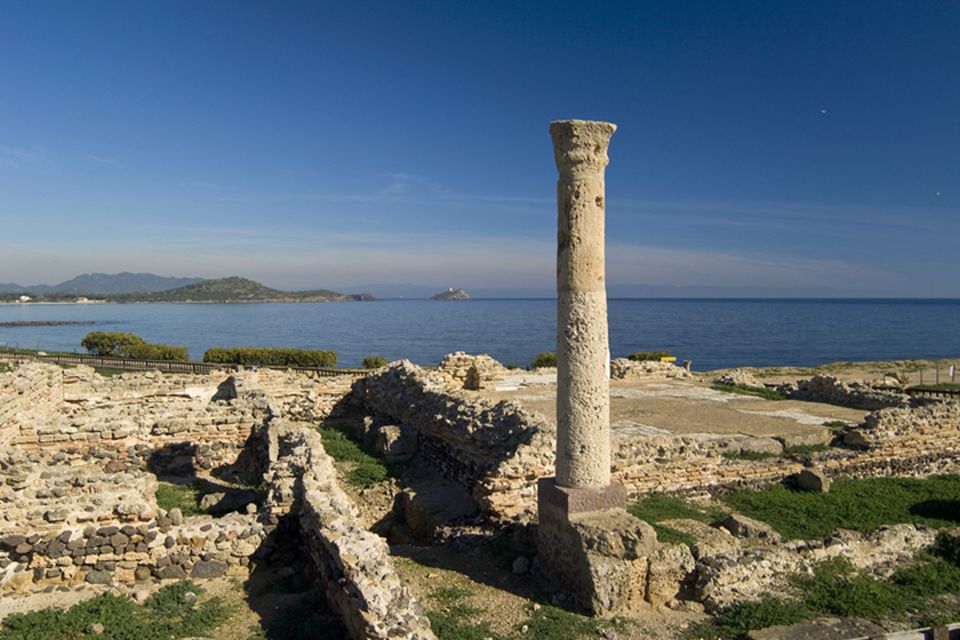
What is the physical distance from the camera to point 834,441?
1281 centimetres

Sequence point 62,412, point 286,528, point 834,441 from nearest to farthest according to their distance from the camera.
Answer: point 286,528
point 834,441
point 62,412

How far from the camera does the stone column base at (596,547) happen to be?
697 centimetres

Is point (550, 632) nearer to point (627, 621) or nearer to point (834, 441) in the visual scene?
point (627, 621)

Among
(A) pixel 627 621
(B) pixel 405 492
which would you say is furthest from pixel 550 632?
(B) pixel 405 492

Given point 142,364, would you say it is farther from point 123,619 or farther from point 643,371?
point 123,619

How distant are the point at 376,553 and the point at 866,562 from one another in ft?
19.4

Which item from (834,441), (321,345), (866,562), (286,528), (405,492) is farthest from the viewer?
(321,345)

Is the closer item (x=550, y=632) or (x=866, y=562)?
(x=550, y=632)

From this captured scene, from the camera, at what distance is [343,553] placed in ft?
21.3

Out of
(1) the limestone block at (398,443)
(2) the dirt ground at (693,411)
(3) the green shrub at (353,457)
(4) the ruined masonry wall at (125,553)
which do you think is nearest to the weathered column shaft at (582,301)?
(4) the ruined masonry wall at (125,553)

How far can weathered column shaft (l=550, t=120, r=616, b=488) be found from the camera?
7680mm

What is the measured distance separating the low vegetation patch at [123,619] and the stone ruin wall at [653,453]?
410cm

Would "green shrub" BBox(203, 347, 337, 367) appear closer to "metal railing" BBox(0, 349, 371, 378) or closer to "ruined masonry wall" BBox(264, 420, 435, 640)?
"metal railing" BBox(0, 349, 371, 378)

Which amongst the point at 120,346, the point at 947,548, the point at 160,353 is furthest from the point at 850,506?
the point at 120,346
